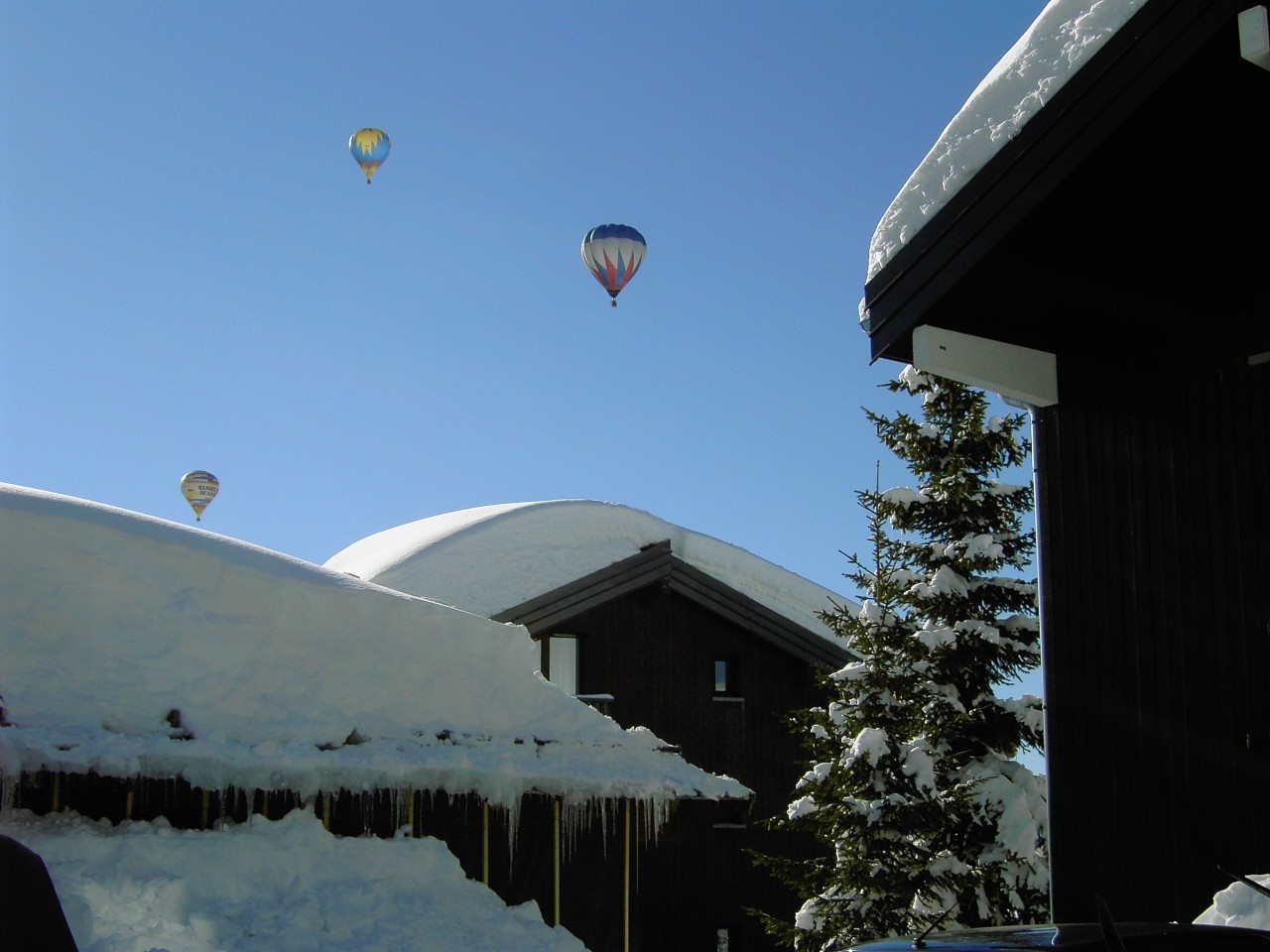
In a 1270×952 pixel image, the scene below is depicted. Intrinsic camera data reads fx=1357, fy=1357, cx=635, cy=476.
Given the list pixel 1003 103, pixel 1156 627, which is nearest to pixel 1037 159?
pixel 1003 103

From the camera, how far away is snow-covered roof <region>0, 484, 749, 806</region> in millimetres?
10242

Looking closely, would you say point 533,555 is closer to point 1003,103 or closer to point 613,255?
point 613,255

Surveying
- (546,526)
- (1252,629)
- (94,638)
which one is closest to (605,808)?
(94,638)

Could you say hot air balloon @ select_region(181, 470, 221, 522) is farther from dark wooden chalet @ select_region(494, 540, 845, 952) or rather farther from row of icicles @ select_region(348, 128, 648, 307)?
dark wooden chalet @ select_region(494, 540, 845, 952)

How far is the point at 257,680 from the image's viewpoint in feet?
37.3

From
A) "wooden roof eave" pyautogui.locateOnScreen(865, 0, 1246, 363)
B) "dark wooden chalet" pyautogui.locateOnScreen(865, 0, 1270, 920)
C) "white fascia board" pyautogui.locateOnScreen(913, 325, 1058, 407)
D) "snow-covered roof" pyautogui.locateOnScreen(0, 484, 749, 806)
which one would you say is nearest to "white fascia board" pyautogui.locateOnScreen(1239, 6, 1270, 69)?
"wooden roof eave" pyautogui.locateOnScreen(865, 0, 1246, 363)

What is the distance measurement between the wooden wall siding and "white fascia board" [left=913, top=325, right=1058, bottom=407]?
0.13 m

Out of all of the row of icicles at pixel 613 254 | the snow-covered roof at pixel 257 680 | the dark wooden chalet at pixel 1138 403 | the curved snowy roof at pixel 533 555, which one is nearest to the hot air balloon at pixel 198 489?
the curved snowy roof at pixel 533 555

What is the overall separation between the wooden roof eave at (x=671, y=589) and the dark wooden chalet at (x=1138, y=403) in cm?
1308

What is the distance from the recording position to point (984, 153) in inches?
278

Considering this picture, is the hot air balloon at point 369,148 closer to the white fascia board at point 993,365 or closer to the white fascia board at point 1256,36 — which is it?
the white fascia board at point 993,365

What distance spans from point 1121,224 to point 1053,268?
1.53 feet

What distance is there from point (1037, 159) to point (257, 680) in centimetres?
769

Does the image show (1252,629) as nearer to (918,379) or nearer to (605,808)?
(605,808)
